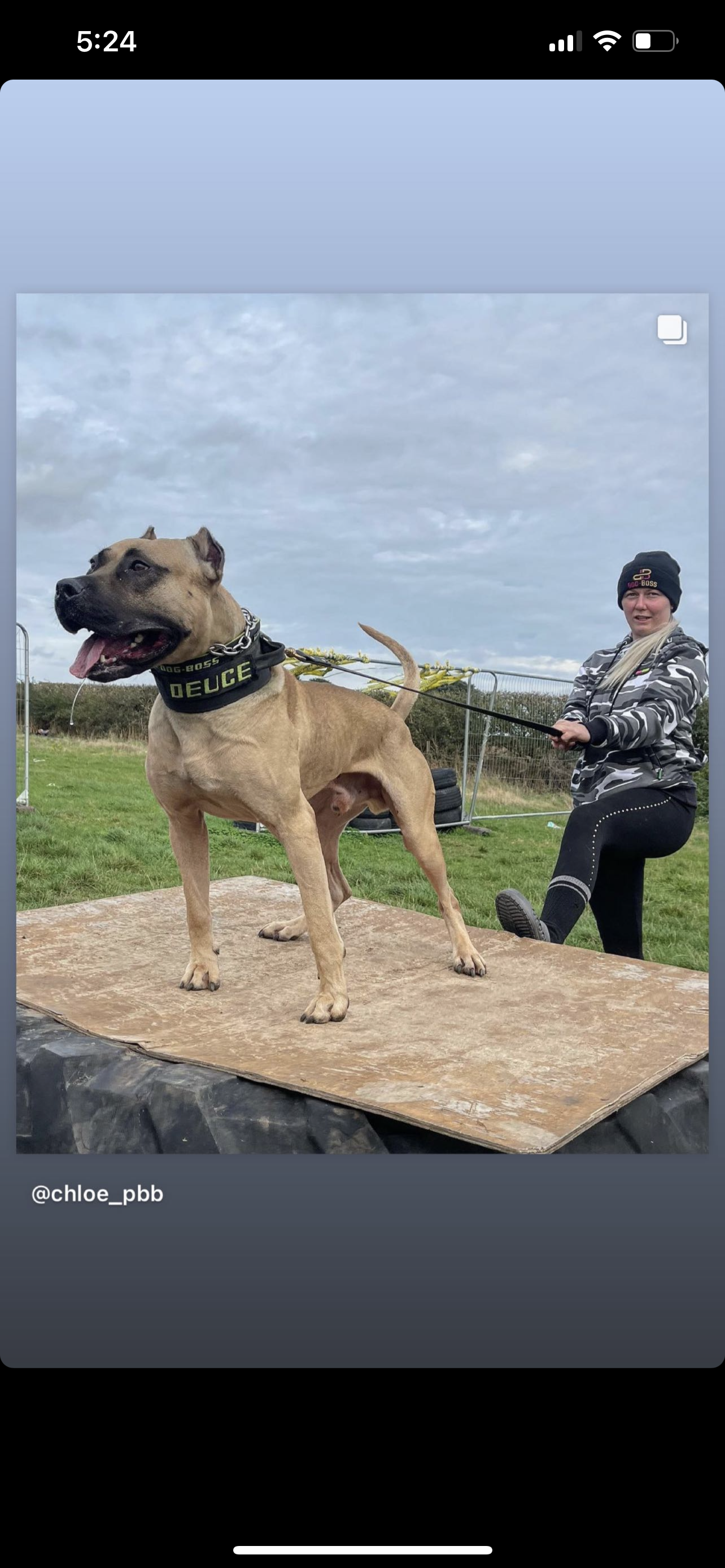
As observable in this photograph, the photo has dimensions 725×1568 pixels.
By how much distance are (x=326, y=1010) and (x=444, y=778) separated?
11.4 feet

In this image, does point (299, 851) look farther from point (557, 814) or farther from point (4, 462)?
point (557, 814)

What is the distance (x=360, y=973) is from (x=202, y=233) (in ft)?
9.87

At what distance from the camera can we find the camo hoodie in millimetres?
3453

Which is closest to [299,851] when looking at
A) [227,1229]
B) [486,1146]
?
[486,1146]

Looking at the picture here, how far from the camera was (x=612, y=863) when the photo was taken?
450 cm

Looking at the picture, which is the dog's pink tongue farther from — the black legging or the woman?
the black legging

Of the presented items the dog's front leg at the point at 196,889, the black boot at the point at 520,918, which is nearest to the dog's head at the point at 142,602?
the dog's front leg at the point at 196,889

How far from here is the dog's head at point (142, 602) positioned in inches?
114

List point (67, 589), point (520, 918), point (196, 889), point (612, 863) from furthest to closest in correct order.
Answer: point (520, 918)
point (612, 863)
point (196, 889)
point (67, 589)
